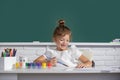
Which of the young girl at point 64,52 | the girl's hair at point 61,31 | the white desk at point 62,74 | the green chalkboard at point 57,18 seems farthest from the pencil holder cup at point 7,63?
the green chalkboard at point 57,18

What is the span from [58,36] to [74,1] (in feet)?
1.87

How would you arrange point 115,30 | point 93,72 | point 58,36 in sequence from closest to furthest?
point 93,72, point 58,36, point 115,30

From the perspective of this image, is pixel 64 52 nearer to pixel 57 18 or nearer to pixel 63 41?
pixel 63 41

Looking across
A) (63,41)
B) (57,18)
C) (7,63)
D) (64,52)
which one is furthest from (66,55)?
(7,63)

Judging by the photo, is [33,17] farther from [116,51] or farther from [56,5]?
[116,51]

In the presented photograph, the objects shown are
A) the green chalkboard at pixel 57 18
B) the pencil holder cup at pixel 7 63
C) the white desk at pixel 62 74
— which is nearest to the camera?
the white desk at pixel 62 74

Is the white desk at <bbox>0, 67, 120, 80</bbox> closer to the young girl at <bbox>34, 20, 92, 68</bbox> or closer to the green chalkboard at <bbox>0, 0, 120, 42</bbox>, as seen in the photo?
the young girl at <bbox>34, 20, 92, 68</bbox>

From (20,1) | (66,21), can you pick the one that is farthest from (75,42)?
(20,1)

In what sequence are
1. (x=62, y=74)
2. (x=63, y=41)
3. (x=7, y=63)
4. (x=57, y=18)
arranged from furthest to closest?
1. (x=57, y=18)
2. (x=63, y=41)
3. (x=7, y=63)
4. (x=62, y=74)

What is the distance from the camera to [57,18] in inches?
132

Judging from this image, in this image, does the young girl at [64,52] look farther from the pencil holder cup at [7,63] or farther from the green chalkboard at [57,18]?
the pencil holder cup at [7,63]

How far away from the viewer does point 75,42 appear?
11.0 feet

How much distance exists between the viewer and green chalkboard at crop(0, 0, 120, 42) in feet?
10.9

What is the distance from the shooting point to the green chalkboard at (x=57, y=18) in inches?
131
